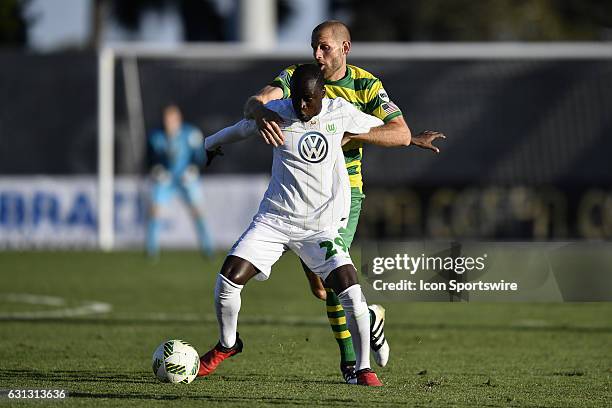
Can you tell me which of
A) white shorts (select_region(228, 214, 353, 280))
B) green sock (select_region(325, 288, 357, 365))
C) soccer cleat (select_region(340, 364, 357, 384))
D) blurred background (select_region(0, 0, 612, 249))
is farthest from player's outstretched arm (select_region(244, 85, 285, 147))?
blurred background (select_region(0, 0, 612, 249))

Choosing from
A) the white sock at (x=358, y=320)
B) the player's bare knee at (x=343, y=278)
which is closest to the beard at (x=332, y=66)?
the player's bare knee at (x=343, y=278)

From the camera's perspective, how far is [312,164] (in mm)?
8125

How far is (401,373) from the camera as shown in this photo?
357 inches

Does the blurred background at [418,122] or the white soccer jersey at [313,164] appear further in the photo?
the blurred background at [418,122]

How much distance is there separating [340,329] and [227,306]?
940 millimetres

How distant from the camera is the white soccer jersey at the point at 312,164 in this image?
26.6 feet

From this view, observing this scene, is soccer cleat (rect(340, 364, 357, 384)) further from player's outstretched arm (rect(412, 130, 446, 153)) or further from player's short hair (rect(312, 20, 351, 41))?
player's short hair (rect(312, 20, 351, 41))

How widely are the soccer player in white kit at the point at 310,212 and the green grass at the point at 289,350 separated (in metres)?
0.54

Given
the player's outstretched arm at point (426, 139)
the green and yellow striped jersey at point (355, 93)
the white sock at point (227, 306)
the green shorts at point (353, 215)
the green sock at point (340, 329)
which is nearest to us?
the white sock at point (227, 306)

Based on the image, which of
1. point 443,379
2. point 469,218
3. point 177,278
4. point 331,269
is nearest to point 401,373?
point 443,379

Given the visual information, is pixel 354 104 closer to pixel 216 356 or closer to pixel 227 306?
pixel 227 306

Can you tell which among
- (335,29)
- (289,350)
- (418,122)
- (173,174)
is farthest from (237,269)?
(418,122)

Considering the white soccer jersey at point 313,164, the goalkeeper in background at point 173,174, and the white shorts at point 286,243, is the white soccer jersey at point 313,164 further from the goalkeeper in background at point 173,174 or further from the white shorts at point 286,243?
the goalkeeper in background at point 173,174

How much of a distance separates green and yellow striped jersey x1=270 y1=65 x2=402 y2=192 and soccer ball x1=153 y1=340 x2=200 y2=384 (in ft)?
5.24
